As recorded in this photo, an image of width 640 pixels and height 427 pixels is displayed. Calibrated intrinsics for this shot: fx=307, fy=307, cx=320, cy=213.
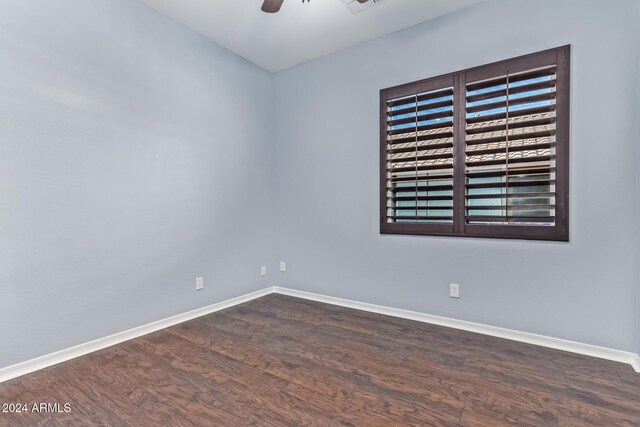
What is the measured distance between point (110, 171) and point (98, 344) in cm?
133

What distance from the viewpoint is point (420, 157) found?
2893 millimetres

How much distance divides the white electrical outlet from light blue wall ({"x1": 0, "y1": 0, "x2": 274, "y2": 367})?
223cm

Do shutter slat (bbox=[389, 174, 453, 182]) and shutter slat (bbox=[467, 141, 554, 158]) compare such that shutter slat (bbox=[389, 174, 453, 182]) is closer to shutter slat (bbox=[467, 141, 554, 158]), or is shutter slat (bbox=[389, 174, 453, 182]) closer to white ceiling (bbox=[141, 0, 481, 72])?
shutter slat (bbox=[467, 141, 554, 158])

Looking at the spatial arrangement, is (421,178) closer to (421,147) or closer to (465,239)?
(421,147)

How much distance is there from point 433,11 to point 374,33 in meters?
0.58

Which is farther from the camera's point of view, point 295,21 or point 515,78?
point 295,21

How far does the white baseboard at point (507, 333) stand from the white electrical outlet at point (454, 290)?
0.22 meters

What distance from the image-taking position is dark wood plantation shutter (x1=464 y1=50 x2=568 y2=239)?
7.55 feet

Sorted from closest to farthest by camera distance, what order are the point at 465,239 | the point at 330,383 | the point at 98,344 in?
the point at 330,383 < the point at 98,344 < the point at 465,239

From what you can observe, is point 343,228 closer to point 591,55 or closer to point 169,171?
point 169,171

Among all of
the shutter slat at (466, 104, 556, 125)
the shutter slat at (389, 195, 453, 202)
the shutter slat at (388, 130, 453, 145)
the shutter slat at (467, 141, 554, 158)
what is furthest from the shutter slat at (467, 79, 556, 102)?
the shutter slat at (389, 195, 453, 202)

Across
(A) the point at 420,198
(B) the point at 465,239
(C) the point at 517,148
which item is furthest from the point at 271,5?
(B) the point at 465,239

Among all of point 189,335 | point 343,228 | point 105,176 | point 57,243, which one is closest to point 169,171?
point 105,176

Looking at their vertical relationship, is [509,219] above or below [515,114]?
below
